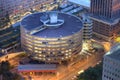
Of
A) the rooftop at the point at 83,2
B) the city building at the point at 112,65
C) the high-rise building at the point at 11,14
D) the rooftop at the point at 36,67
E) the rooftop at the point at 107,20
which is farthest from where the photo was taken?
the rooftop at the point at 83,2

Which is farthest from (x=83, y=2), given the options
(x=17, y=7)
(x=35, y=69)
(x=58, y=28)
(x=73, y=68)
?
(x=35, y=69)

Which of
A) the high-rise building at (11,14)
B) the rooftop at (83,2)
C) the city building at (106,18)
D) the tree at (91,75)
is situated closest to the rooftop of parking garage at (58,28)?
the high-rise building at (11,14)

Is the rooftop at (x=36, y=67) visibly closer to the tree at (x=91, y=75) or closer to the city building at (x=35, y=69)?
the city building at (x=35, y=69)

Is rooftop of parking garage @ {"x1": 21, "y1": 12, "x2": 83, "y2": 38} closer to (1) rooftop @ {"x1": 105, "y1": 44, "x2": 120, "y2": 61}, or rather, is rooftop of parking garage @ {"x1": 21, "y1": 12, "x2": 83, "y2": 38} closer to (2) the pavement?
(2) the pavement

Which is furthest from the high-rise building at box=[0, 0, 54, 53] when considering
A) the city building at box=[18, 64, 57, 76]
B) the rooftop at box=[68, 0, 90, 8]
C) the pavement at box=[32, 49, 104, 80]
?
the pavement at box=[32, 49, 104, 80]

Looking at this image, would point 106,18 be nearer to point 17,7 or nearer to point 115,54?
point 17,7
